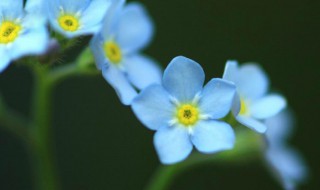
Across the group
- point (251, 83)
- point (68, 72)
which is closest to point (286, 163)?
point (251, 83)

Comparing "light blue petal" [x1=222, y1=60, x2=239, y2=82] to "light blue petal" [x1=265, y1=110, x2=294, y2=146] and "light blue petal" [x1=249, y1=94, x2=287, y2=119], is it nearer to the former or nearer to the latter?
"light blue petal" [x1=249, y1=94, x2=287, y2=119]

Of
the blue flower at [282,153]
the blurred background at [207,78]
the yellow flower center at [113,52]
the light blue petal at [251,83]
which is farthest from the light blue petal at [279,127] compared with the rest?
the yellow flower center at [113,52]

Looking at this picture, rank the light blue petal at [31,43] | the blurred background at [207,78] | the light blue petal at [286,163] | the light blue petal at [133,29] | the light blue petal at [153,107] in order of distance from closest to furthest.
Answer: the light blue petal at [31,43], the light blue petal at [153,107], the light blue petal at [133,29], the light blue petal at [286,163], the blurred background at [207,78]

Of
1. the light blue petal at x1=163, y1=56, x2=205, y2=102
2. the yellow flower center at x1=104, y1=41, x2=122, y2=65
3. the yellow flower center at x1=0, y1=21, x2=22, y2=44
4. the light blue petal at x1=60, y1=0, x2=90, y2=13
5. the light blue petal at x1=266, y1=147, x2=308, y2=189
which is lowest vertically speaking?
the light blue petal at x1=266, y1=147, x2=308, y2=189

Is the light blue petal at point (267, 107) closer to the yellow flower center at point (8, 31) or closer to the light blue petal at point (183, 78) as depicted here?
the light blue petal at point (183, 78)

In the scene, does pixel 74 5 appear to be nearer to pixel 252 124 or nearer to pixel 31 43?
pixel 31 43

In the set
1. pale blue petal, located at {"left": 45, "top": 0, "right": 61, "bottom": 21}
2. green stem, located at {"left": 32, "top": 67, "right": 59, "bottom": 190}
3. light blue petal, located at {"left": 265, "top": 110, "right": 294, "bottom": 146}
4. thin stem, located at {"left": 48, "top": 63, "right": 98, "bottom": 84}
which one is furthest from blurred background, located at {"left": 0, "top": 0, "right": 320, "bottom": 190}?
pale blue petal, located at {"left": 45, "top": 0, "right": 61, "bottom": 21}
